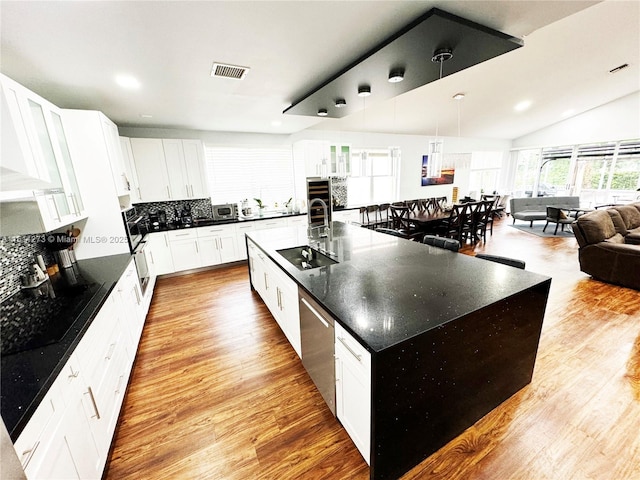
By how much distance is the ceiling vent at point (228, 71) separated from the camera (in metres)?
2.12

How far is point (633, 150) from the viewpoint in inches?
253

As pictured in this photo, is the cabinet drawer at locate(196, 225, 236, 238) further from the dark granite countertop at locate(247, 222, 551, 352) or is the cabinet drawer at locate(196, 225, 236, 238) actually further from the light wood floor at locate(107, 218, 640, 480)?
the dark granite countertop at locate(247, 222, 551, 352)

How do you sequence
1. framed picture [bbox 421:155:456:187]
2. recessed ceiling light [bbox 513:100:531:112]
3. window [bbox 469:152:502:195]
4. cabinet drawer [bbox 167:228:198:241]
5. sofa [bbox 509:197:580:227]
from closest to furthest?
cabinet drawer [bbox 167:228:198:241]
recessed ceiling light [bbox 513:100:531:112]
sofa [bbox 509:197:580:227]
framed picture [bbox 421:155:456:187]
window [bbox 469:152:502:195]

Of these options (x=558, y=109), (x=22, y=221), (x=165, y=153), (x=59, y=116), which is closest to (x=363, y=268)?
(x=22, y=221)

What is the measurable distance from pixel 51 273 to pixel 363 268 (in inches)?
105

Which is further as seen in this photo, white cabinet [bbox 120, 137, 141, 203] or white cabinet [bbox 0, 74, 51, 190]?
white cabinet [bbox 120, 137, 141, 203]

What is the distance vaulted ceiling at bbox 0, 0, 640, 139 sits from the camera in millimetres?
1464

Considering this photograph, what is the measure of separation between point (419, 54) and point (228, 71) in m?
1.57

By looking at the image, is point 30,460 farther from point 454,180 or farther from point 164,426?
point 454,180

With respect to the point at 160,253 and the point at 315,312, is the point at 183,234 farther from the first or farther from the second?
the point at 315,312

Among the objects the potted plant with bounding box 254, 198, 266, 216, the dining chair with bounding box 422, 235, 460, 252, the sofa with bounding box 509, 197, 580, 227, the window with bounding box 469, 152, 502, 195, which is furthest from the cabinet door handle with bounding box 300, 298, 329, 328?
the window with bounding box 469, 152, 502, 195

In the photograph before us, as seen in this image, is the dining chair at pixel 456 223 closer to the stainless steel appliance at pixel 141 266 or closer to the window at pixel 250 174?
the window at pixel 250 174

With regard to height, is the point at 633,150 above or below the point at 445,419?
above

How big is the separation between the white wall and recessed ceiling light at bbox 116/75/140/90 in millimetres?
10013
